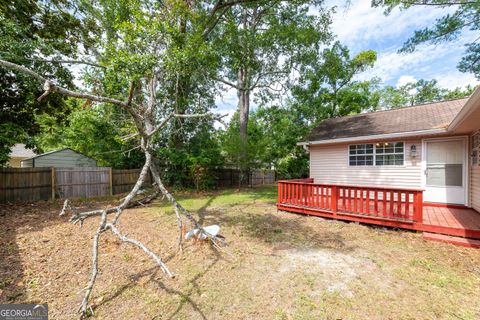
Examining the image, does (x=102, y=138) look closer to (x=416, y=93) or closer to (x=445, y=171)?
(x=445, y=171)

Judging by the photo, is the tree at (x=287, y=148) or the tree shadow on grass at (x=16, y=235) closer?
the tree shadow on grass at (x=16, y=235)

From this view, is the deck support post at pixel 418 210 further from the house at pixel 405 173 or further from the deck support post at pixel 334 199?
the deck support post at pixel 334 199

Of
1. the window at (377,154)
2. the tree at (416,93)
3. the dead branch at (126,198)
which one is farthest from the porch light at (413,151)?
the tree at (416,93)

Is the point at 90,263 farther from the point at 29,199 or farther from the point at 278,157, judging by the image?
the point at 278,157

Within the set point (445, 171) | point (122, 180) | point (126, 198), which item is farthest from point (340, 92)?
point (126, 198)

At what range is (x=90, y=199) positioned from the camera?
991 centimetres

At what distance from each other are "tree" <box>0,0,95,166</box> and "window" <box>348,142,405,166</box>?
36.0 ft

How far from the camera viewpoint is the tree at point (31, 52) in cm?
694

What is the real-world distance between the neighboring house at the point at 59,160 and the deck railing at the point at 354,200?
1451 centimetres

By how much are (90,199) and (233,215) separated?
751cm

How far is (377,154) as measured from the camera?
747 centimetres

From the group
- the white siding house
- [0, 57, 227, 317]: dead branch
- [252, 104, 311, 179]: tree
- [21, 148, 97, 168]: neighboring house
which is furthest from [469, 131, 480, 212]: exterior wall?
[21, 148, 97, 168]: neighboring house

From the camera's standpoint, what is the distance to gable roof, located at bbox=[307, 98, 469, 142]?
6.69 metres

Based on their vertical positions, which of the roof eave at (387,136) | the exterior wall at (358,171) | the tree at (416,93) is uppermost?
the tree at (416,93)
